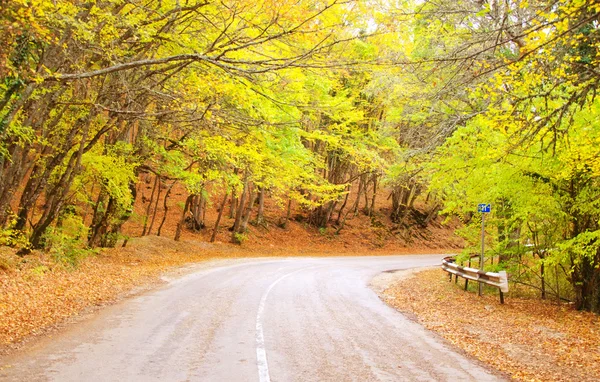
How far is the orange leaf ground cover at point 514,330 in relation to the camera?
23.6ft

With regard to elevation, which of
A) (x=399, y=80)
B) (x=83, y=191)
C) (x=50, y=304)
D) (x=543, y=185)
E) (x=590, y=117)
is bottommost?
(x=50, y=304)

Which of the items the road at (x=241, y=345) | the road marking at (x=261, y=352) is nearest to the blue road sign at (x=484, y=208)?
the road at (x=241, y=345)

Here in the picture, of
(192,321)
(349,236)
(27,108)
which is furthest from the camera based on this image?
(349,236)

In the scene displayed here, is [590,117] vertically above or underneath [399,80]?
underneath

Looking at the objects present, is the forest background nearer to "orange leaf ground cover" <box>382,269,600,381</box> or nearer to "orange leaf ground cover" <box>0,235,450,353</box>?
"orange leaf ground cover" <box>0,235,450,353</box>

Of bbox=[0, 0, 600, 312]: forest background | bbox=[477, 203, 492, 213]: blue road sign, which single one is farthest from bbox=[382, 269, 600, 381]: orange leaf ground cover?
bbox=[477, 203, 492, 213]: blue road sign

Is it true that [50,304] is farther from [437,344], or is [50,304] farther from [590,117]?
[590,117]

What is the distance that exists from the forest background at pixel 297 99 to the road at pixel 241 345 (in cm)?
372

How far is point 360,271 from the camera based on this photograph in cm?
2122

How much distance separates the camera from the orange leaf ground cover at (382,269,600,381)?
7188mm

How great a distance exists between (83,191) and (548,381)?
1619cm

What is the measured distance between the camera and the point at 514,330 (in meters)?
9.77

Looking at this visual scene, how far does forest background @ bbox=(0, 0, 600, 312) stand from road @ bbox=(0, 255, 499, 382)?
12.2 ft

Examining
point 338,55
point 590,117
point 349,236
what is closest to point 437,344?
point 338,55
